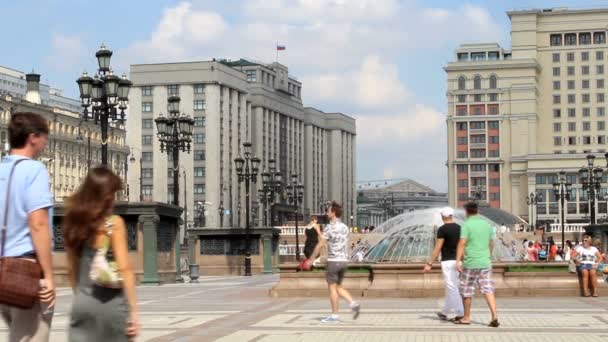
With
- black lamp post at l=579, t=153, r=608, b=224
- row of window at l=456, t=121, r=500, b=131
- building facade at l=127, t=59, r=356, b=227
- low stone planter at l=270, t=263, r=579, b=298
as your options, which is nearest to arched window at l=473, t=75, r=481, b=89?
row of window at l=456, t=121, r=500, b=131

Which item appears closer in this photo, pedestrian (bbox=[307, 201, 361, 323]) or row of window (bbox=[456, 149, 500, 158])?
pedestrian (bbox=[307, 201, 361, 323])

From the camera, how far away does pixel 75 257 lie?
6840mm

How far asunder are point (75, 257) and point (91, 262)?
13 centimetres

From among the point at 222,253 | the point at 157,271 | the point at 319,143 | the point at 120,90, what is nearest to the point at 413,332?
the point at 120,90

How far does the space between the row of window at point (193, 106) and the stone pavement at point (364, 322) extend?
395 feet

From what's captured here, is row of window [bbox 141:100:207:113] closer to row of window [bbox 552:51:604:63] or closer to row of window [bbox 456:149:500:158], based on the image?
row of window [bbox 456:149:500:158]

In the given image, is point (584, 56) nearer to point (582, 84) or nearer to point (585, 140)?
point (582, 84)

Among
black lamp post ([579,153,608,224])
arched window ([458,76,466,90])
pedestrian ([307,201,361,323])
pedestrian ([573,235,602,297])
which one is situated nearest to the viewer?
pedestrian ([307,201,361,323])

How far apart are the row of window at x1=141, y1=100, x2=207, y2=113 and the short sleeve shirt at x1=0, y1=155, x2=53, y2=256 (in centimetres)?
13707

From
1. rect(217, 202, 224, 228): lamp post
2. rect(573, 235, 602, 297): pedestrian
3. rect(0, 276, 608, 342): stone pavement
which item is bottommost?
rect(0, 276, 608, 342): stone pavement

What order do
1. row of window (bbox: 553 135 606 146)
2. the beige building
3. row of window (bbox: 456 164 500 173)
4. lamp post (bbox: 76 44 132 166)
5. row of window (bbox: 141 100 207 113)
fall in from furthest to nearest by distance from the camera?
1. row of window (bbox: 456 164 500 173)
2. row of window (bbox: 553 135 606 146)
3. the beige building
4. row of window (bbox: 141 100 207 113)
5. lamp post (bbox: 76 44 132 166)

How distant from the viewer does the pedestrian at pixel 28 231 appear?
6.94 meters

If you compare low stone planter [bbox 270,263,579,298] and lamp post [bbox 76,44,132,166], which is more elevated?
lamp post [bbox 76,44,132,166]

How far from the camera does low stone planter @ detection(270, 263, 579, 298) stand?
24.8m
